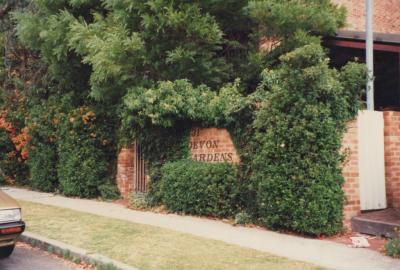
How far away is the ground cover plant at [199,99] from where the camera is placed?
7965mm

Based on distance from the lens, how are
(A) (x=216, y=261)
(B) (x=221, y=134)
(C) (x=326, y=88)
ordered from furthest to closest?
(B) (x=221, y=134)
(C) (x=326, y=88)
(A) (x=216, y=261)

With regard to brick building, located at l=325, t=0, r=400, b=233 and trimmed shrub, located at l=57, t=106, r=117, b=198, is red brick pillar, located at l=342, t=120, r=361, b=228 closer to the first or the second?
brick building, located at l=325, t=0, r=400, b=233

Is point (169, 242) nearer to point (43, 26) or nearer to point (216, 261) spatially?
point (216, 261)

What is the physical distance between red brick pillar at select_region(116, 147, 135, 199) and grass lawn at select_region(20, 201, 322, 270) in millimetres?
3349

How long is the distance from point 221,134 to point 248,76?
2245mm

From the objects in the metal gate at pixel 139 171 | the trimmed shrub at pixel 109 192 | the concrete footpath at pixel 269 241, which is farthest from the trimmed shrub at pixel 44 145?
the concrete footpath at pixel 269 241

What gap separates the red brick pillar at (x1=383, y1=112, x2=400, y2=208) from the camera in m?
8.78

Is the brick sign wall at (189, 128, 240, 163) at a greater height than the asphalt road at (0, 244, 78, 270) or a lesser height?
greater

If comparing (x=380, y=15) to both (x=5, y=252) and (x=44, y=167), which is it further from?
(x=5, y=252)

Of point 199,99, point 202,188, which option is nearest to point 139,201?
point 202,188

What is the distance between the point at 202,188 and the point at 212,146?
113cm

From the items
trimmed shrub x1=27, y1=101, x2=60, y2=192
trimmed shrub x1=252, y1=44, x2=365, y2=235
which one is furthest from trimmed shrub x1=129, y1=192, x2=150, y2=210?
trimmed shrub x1=27, y1=101, x2=60, y2=192

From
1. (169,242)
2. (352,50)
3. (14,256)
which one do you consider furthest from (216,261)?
(352,50)

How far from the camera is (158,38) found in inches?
432
